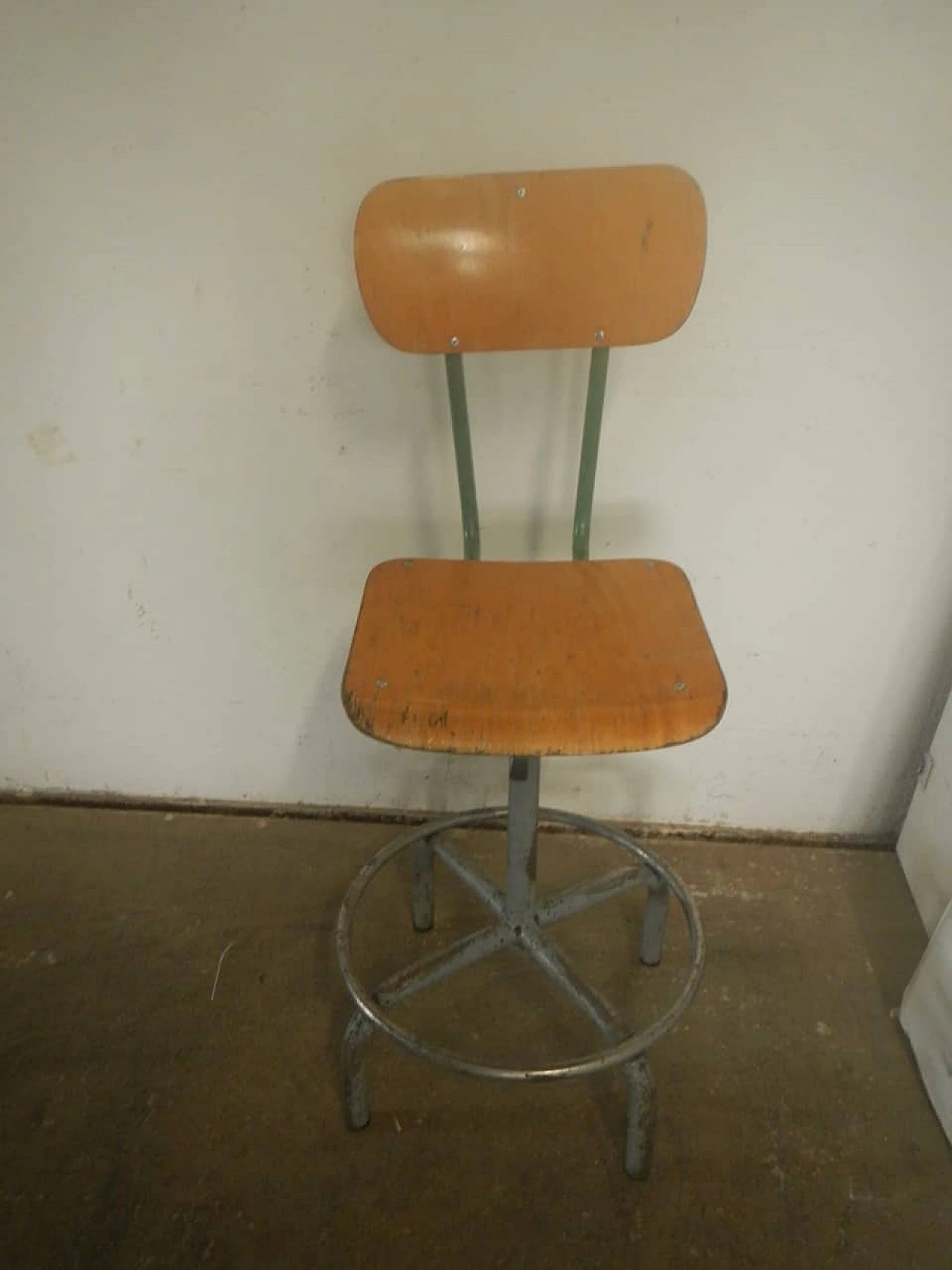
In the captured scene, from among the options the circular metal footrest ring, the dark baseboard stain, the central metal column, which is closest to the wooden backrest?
the central metal column

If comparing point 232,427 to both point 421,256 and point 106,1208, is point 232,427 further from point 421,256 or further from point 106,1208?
point 106,1208

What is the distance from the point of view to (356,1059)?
1.10 m

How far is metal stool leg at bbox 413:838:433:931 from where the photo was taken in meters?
1.36

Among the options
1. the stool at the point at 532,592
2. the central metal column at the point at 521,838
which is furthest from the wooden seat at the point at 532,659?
the central metal column at the point at 521,838

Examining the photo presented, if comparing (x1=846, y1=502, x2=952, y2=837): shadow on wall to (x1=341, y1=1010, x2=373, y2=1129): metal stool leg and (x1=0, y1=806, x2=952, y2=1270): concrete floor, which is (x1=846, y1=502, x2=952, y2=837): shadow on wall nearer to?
(x1=0, y1=806, x2=952, y2=1270): concrete floor

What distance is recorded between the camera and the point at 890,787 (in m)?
1.52

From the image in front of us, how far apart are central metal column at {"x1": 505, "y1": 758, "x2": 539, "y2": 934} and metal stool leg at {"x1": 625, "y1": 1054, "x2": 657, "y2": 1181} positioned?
23 cm

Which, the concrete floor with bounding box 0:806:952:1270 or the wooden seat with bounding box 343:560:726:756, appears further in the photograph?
the concrete floor with bounding box 0:806:952:1270

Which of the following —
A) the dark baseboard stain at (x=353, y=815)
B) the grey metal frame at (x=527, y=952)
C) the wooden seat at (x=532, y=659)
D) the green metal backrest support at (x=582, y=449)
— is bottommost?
the dark baseboard stain at (x=353, y=815)

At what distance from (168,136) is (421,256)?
40cm

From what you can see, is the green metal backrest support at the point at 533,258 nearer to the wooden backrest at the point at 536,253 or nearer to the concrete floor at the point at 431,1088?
the wooden backrest at the point at 536,253

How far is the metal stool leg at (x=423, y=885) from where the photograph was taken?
1.36 meters

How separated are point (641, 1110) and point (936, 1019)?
1.46 ft

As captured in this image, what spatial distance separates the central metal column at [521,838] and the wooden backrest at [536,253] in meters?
0.53
